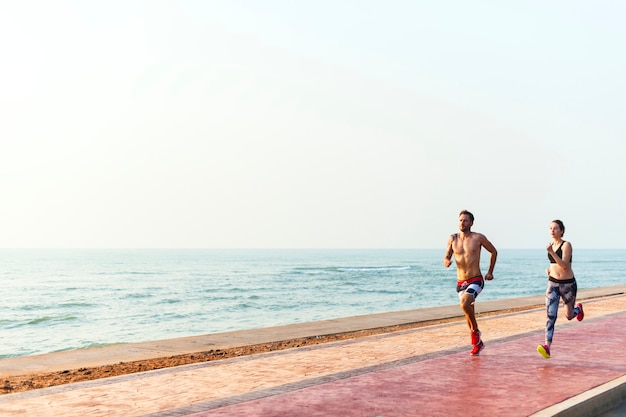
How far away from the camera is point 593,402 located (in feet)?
22.7

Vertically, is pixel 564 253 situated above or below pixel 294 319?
above

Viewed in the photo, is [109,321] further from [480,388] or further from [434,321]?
[480,388]

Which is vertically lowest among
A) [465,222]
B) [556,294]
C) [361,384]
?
[361,384]

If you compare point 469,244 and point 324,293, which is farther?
point 324,293

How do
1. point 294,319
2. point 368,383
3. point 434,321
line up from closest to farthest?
point 368,383, point 434,321, point 294,319

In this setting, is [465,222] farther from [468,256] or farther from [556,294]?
[556,294]

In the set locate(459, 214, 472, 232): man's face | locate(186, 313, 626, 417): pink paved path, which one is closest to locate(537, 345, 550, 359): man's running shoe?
locate(186, 313, 626, 417): pink paved path

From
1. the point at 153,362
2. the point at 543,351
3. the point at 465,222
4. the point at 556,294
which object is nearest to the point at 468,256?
the point at 465,222

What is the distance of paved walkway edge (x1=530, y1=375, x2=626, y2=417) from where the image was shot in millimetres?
6383

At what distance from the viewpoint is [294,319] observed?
1280 inches

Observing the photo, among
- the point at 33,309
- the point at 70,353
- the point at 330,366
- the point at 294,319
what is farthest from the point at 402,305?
the point at 330,366

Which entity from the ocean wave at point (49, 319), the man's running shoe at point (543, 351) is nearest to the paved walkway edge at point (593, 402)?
the man's running shoe at point (543, 351)

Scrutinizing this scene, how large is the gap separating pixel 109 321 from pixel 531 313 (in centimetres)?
2198

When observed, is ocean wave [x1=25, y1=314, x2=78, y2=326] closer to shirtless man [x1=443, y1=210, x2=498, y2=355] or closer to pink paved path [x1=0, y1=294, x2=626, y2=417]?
pink paved path [x1=0, y1=294, x2=626, y2=417]
